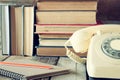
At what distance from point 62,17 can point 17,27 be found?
0.65 ft

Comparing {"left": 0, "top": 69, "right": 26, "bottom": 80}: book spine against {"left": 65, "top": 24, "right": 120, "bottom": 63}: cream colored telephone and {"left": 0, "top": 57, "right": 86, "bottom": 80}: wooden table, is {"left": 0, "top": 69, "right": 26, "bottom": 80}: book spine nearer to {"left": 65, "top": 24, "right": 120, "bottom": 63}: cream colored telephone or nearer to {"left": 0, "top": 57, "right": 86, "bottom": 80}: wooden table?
{"left": 0, "top": 57, "right": 86, "bottom": 80}: wooden table

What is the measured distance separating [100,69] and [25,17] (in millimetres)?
454

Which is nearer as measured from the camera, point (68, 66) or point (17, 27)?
point (68, 66)

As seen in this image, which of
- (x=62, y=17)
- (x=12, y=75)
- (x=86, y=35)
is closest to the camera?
(x=12, y=75)

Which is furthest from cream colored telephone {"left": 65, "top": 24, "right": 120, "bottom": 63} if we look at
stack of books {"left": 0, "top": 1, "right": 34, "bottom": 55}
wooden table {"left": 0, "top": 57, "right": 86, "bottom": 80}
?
stack of books {"left": 0, "top": 1, "right": 34, "bottom": 55}

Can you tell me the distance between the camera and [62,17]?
1046 mm

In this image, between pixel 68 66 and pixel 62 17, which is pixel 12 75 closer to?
pixel 68 66

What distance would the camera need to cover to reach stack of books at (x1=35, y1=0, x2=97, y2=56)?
3.39 ft

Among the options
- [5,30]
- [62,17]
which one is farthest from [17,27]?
[62,17]

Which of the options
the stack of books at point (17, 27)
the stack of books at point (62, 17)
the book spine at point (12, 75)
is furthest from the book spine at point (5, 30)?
the book spine at point (12, 75)

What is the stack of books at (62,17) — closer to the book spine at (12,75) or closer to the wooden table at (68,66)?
the wooden table at (68,66)

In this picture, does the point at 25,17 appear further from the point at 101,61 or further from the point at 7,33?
the point at 101,61

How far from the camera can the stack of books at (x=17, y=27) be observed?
1.07m

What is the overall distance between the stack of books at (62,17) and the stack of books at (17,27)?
5 centimetres
